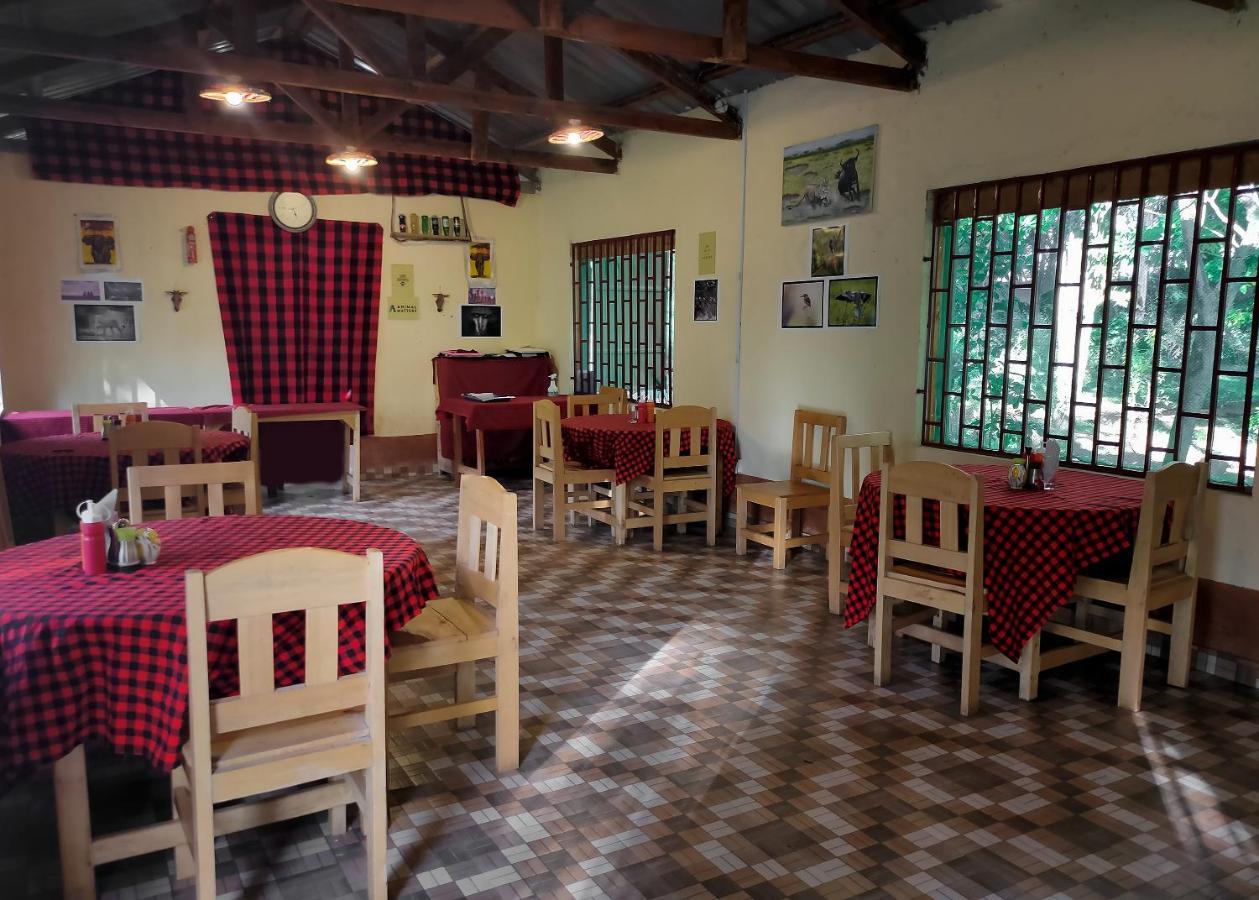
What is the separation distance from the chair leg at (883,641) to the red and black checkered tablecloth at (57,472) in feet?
12.4

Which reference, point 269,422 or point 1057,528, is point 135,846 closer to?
point 1057,528

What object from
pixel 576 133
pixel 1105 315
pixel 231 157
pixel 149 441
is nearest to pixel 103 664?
pixel 149 441

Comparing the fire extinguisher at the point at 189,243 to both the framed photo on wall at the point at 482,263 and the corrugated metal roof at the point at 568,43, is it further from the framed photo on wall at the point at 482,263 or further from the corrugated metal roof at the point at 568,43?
the framed photo on wall at the point at 482,263

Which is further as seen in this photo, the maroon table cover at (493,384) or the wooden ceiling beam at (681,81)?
the maroon table cover at (493,384)

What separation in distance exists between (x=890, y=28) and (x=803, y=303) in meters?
1.84

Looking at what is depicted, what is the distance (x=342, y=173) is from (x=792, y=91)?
4.49 meters

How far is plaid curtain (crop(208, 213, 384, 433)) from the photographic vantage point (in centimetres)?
852

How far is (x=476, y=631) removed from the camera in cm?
307

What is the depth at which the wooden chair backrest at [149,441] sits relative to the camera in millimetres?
4750

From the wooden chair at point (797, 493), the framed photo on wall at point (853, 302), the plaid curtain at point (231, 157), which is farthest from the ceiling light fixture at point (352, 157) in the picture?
the wooden chair at point (797, 493)

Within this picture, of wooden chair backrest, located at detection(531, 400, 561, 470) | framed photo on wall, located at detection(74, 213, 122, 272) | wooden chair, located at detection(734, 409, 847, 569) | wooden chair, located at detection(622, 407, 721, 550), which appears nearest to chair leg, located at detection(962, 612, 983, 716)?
wooden chair, located at detection(734, 409, 847, 569)

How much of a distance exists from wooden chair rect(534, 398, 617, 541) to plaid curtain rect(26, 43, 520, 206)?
338cm

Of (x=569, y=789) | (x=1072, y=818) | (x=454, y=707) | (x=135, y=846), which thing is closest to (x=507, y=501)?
(x=454, y=707)

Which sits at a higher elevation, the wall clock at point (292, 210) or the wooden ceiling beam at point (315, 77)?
the wooden ceiling beam at point (315, 77)
